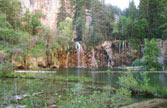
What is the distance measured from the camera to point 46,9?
40.0 metres

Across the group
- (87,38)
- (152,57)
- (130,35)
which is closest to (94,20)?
(87,38)

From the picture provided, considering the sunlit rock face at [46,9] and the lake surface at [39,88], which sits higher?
the sunlit rock face at [46,9]

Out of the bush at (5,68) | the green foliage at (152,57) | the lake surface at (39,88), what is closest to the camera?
the lake surface at (39,88)

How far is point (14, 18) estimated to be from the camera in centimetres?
3028

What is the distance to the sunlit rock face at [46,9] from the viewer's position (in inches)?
1505

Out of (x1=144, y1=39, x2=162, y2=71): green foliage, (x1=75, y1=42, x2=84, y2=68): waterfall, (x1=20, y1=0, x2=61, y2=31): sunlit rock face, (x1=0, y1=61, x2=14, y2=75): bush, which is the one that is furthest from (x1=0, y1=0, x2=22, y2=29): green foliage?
(x1=144, y1=39, x2=162, y2=71): green foliage

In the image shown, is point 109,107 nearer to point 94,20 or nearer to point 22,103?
point 22,103

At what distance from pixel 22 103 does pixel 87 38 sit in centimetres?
3066

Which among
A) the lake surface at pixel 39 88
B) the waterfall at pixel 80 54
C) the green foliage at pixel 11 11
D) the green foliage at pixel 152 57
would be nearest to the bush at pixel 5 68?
the lake surface at pixel 39 88

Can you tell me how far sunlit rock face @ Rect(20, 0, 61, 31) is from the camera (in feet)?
125

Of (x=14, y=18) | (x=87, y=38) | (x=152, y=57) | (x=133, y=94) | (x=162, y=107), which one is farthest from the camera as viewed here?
(x=87, y=38)

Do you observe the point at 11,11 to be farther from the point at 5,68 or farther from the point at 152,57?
the point at 152,57

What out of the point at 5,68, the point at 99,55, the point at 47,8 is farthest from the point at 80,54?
the point at 5,68

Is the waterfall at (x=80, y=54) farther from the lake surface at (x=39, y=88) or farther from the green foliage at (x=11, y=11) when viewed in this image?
the lake surface at (x=39, y=88)
